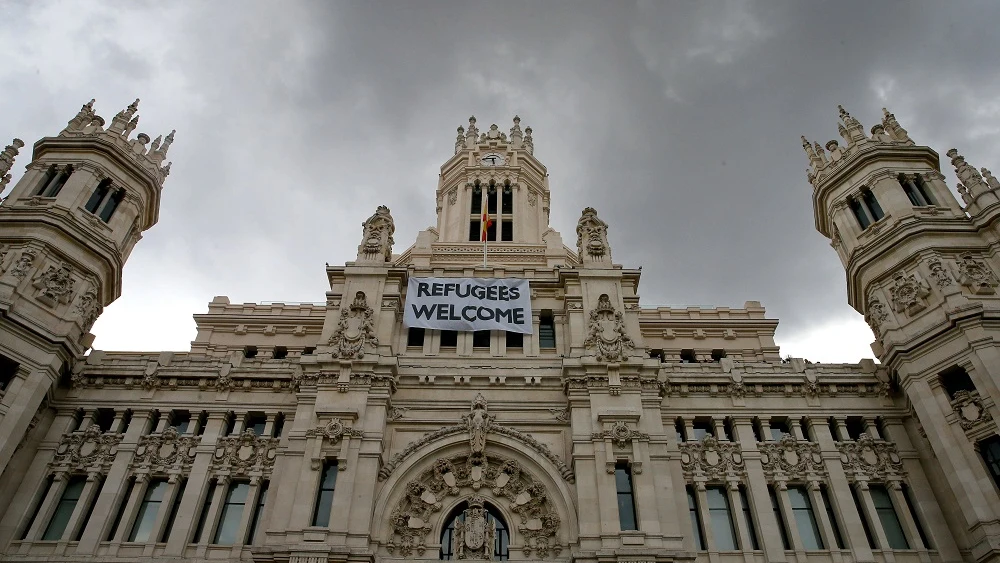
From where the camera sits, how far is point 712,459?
33344 mm

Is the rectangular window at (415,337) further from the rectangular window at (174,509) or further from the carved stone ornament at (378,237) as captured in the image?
the rectangular window at (174,509)

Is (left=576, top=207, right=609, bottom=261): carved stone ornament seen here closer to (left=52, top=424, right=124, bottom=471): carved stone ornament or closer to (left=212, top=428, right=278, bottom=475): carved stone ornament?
(left=212, top=428, right=278, bottom=475): carved stone ornament

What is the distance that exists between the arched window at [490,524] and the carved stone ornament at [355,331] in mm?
8855

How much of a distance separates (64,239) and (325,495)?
2030 cm

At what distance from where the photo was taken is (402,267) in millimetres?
39281

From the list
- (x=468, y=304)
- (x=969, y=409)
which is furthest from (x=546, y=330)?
(x=969, y=409)

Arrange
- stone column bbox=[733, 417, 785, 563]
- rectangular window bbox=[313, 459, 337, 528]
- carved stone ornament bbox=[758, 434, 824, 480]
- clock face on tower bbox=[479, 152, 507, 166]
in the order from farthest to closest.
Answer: clock face on tower bbox=[479, 152, 507, 166]
carved stone ornament bbox=[758, 434, 824, 480]
stone column bbox=[733, 417, 785, 563]
rectangular window bbox=[313, 459, 337, 528]

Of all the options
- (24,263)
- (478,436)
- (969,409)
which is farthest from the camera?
(24,263)

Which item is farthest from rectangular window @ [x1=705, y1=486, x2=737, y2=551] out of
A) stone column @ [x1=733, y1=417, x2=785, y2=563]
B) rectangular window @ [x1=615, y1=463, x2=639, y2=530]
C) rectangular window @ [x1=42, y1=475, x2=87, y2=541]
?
rectangular window @ [x1=42, y1=475, x2=87, y2=541]

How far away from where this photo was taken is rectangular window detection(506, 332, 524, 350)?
3734cm

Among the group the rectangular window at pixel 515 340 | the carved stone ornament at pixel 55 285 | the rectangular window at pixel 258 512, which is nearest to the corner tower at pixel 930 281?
the rectangular window at pixel 515 340

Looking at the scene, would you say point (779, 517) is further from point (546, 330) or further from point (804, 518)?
point (546, 330)

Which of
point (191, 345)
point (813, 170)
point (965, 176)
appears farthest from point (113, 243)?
point (965, 176)

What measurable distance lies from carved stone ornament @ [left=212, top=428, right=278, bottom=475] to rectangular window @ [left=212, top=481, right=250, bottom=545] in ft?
2.46
